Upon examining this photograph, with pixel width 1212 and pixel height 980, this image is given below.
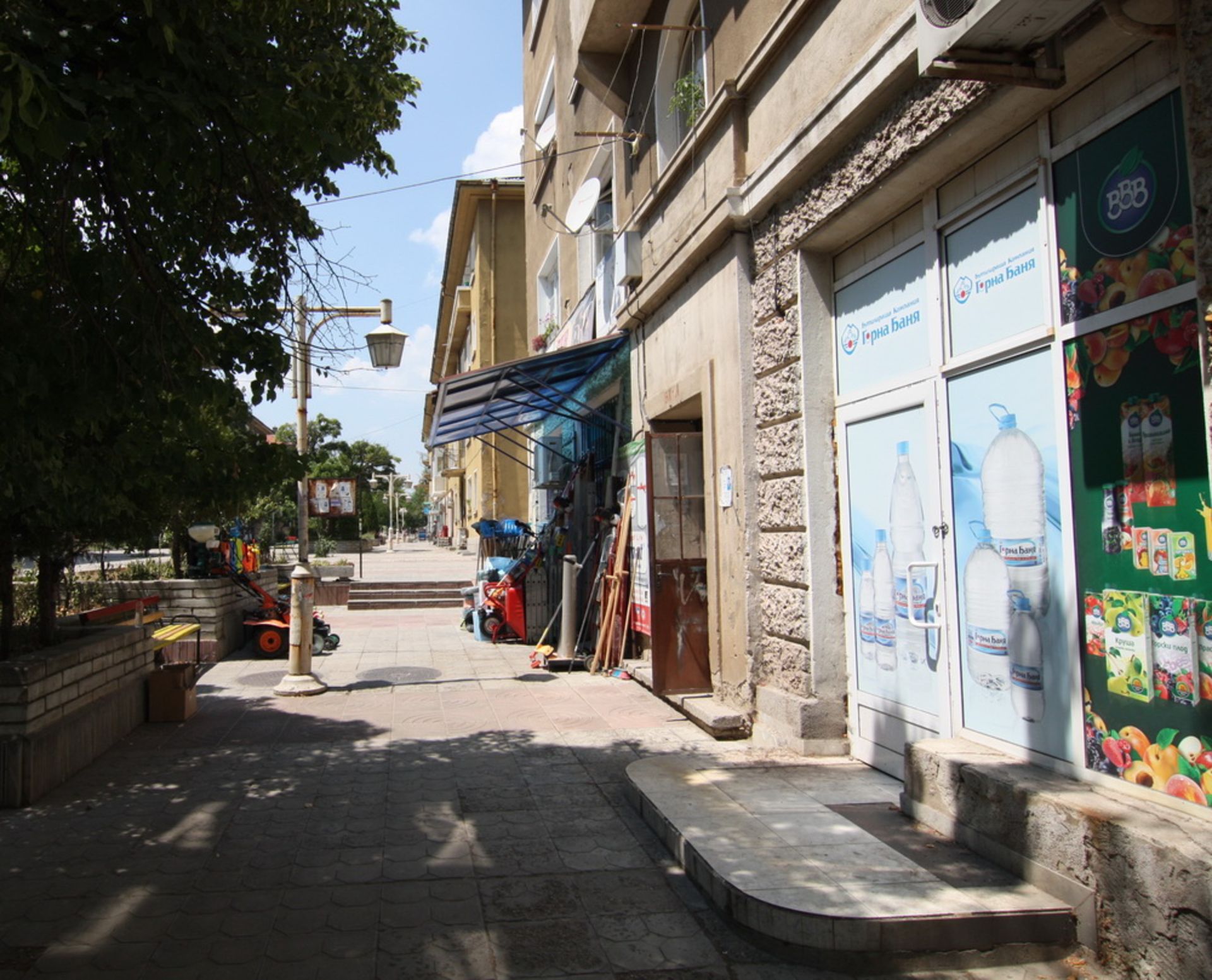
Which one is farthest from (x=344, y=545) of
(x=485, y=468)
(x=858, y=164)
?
(x=858, y=164)

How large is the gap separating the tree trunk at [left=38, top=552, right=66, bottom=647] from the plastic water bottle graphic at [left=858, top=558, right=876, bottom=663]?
5864mm

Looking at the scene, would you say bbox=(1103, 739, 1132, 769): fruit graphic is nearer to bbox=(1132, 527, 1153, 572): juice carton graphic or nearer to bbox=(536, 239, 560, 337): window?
bbox=(1132, 527, 1153, 572): juice carton graphic

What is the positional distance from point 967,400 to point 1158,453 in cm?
137

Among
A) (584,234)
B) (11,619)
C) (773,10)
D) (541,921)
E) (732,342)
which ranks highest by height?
(584,234)

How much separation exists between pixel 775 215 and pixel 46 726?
604 cm

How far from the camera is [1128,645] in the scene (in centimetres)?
369

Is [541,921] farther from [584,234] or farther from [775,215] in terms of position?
[584,234]

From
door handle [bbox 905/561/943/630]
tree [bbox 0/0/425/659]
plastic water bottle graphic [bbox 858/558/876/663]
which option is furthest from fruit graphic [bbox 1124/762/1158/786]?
tree [bbox 0/0/425/659]

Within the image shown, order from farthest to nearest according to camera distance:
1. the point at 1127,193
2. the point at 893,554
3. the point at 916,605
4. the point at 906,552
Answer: the point at 893,554 < the point at 906,552 < the point at 916,605 < the point at 1127,193

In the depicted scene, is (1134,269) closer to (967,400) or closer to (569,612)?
(967,400)

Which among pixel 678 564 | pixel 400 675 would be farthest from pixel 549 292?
pixel 678 564

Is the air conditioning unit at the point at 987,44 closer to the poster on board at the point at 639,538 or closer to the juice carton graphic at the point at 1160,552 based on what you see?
the juice carton graphic at the point at 1160,552

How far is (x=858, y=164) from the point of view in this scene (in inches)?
217

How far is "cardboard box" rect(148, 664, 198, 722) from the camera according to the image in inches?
320
